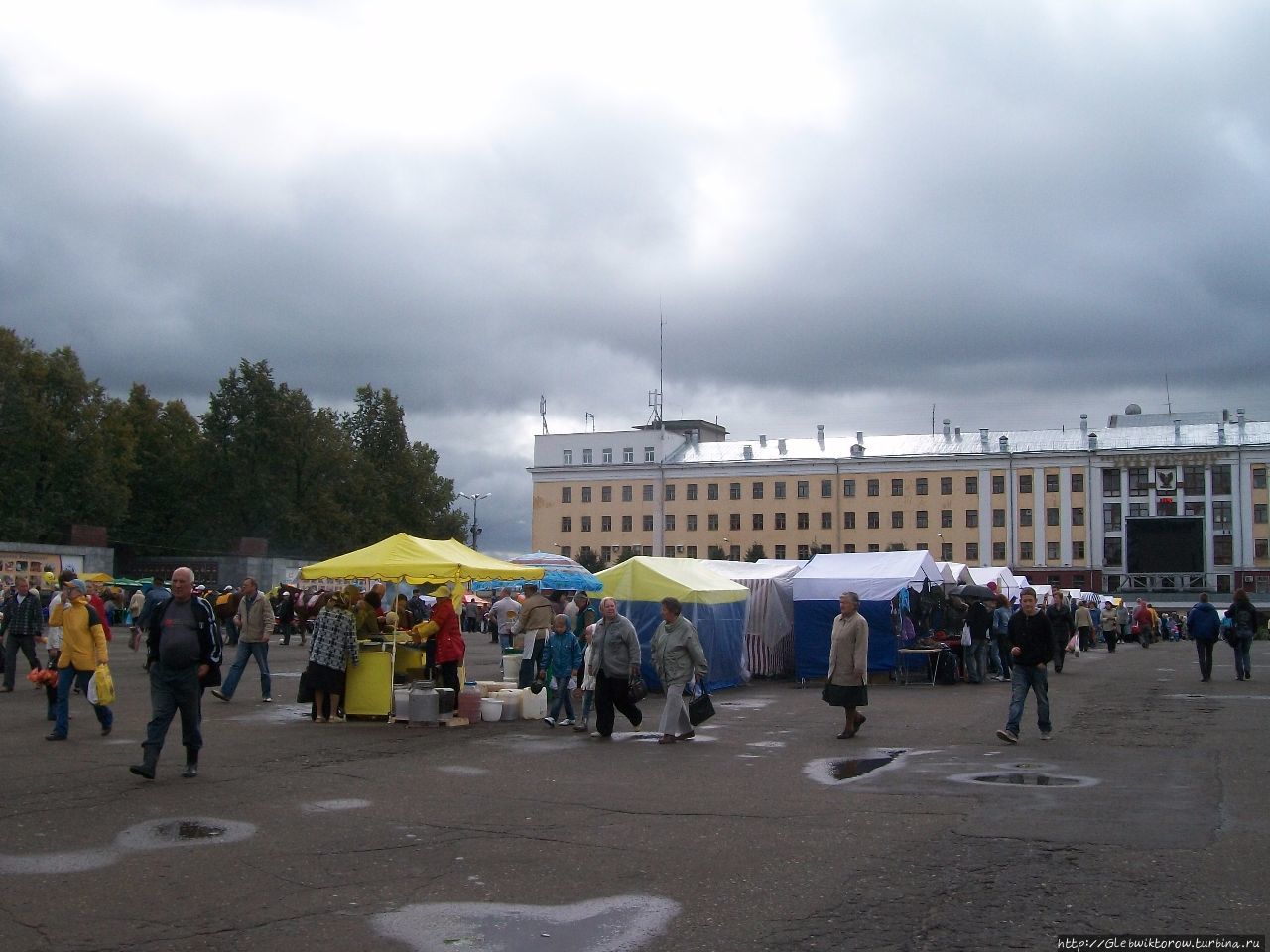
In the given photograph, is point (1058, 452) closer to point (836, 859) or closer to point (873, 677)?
point (873, 677)

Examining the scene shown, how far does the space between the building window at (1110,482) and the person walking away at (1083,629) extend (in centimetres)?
4741

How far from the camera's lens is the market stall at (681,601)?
70.5 ft

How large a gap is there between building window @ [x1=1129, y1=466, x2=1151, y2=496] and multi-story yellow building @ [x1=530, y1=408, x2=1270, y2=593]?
0.36 feet

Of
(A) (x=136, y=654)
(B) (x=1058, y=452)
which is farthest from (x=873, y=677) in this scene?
(B) (x=1058, y=452)

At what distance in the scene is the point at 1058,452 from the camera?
90.1m

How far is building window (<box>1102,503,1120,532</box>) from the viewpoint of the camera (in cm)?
8994

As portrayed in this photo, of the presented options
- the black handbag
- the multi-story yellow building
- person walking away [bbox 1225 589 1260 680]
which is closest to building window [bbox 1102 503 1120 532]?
the multi-story yellow building

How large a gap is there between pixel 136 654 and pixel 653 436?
73376mm

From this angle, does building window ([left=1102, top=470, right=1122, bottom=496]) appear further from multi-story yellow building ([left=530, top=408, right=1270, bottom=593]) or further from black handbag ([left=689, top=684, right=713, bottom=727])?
black handbag ([left=689, top=684, right=713, bottom=727])

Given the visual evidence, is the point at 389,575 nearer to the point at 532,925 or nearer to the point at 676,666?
the point at 676,666

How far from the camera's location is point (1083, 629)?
136 ft

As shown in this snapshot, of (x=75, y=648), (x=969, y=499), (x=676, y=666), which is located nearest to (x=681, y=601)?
(x=676, y=666)

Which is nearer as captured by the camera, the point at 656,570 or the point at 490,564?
the point at 490,564

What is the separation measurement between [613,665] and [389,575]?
3.92m
